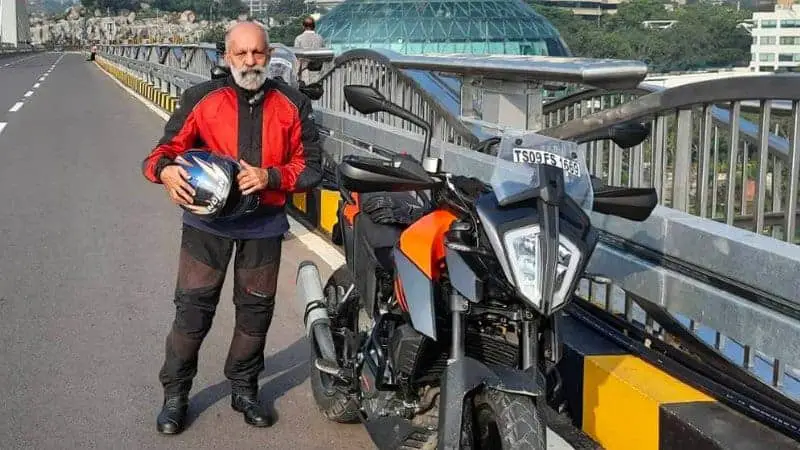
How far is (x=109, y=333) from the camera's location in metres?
6.47

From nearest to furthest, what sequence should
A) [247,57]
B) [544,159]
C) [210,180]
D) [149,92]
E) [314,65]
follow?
[544,159]
[210,180]
[247,57]
[314,65]
[149,92]

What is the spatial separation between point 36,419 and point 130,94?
29.3 metres

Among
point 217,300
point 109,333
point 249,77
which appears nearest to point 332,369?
point 217,300

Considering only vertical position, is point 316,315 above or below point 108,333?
above

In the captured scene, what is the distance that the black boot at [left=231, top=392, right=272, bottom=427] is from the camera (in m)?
4.99

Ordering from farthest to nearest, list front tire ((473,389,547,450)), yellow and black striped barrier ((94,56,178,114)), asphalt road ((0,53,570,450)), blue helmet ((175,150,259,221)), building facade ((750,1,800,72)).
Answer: yellow and black striped barrier ((94,56,178,114)) < building facade ((750,1,800,72)) < asphalt road ((0,53,570,450)) < blue helmet ((175,150,259,221)) < front tire ((473,389,547,450))

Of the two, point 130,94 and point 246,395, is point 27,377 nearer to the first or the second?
point 246,395

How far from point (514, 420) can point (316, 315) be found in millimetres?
1706

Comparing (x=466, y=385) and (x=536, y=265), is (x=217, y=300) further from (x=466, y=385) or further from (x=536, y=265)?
(x=536, y=265)

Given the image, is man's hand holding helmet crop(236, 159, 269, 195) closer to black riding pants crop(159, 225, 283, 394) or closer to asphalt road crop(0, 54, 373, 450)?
black riding pants crop(159, 225, 283, 394)

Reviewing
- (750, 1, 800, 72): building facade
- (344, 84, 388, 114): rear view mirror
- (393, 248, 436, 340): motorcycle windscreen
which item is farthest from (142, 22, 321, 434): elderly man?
(750, 1, 800, 72): building facade

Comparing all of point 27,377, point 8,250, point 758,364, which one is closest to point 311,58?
point 8,250

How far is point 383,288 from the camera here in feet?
13.3

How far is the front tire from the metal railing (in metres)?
0.88
